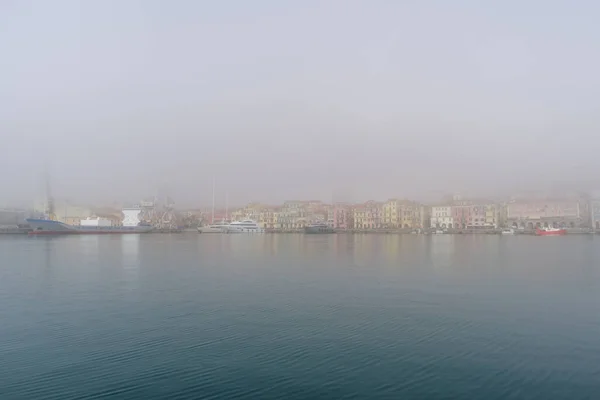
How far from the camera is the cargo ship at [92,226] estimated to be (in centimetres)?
7075

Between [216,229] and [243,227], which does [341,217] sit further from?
[216,229]

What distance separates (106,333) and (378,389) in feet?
17.4

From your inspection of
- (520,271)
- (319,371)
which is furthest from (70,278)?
(520,271)

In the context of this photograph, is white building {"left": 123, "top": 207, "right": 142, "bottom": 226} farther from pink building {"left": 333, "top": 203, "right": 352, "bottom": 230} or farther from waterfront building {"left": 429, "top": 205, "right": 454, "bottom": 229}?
waterfront building {"left": 429, "top": 205, "right": 454, "bottom": 229}

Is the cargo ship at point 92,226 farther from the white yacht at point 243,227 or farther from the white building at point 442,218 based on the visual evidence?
the white building at point 442,218

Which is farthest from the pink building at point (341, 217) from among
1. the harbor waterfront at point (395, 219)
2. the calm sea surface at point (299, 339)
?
the calm sea surface at point (299, 339)

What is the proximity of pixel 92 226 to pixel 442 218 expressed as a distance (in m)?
64.6

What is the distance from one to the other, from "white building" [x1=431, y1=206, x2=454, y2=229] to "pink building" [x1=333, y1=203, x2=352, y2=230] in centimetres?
1667

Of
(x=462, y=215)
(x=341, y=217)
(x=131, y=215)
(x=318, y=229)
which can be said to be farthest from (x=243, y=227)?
(x=462, y=215)

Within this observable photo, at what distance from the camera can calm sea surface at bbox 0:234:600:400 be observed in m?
6.01

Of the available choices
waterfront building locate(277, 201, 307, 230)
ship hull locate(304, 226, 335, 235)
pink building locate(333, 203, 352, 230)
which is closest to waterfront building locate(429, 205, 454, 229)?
pink building locate(333, 203, 352, 230)

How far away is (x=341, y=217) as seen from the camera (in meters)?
93.4

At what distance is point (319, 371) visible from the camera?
6.54 metres

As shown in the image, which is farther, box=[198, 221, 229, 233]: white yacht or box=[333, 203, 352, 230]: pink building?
box=[333, 203, 352, 230]: pink building
